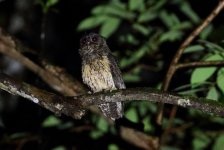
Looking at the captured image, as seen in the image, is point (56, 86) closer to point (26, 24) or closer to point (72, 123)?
point (72, 123)

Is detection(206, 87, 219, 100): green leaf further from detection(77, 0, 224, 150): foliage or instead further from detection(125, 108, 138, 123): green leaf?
detection(125, 108, 138, 123): green leaf

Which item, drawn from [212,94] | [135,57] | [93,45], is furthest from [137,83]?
Answer: [212,94]

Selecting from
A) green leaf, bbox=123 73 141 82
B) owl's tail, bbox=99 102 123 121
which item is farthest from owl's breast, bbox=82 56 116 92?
green leaf, bbox=123 73 141 82

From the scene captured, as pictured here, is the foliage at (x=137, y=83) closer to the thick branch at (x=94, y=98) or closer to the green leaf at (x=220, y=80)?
the green leaf at (x=220, y=80)

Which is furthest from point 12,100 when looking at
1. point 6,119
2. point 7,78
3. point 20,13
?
point 7,78

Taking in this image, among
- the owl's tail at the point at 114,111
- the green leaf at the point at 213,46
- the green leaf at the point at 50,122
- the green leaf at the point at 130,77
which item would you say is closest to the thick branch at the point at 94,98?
the green leaf at the point at 213,46

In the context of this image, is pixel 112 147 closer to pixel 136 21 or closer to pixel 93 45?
pixel 93 45
